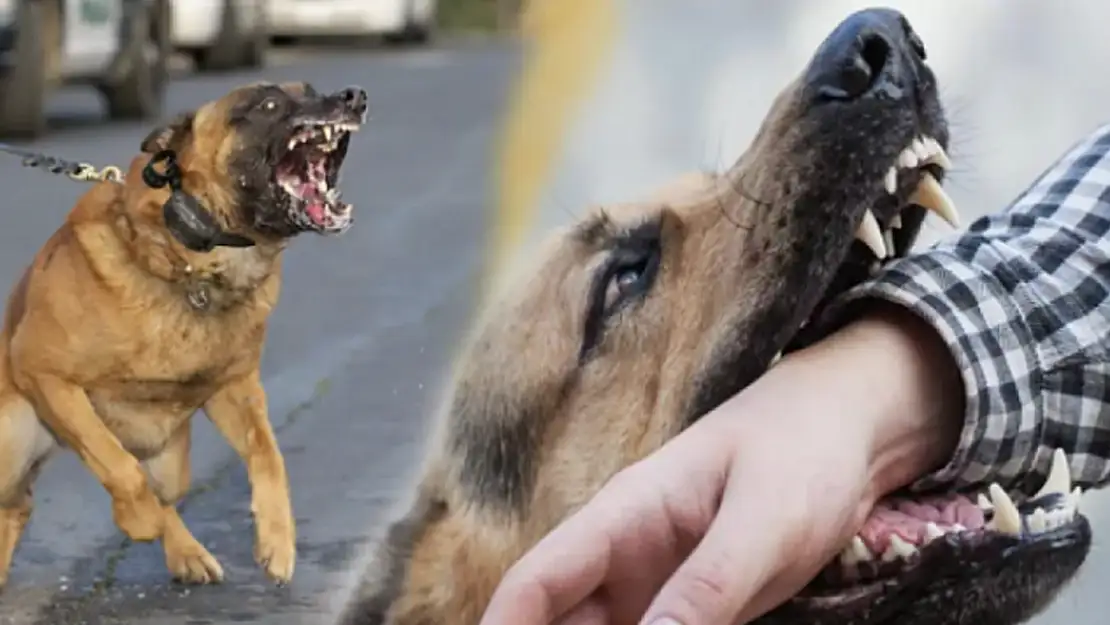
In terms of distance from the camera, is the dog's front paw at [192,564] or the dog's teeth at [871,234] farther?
the dog's front paw at [192,564]

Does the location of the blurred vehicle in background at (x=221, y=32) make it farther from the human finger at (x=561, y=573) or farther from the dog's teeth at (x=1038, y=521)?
the dog's teeth at (x=1038, y=521)

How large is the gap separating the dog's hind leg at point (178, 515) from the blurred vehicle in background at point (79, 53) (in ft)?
1.08

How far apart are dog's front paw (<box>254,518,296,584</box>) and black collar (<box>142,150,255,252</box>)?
29 centimetres

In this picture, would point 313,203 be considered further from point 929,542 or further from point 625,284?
point 929,542

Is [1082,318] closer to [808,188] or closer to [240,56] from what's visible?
[808,188]

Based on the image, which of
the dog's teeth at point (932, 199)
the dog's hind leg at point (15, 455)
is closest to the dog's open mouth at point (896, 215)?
the dog's teeth at point (932, 199)

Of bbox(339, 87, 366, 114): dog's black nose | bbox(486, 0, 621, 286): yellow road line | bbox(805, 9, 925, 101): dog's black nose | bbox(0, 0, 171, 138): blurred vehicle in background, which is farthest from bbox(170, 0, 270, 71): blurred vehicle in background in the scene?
bbox(805, 9, 925, 101): dog's black nose

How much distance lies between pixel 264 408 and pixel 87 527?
0.21m

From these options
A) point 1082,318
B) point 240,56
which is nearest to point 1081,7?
point 1082,318

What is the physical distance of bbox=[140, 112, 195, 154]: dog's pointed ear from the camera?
4.99 ft

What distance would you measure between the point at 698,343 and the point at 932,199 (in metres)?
0.26

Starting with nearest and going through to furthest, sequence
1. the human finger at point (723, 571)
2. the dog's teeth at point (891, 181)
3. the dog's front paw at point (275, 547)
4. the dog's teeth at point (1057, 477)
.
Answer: the human finger at point (723, 571)
the dog's teeth at point (891, 181)
the dog's teeth at point (1057, 477)
the dog's front paw at point (275, 547)

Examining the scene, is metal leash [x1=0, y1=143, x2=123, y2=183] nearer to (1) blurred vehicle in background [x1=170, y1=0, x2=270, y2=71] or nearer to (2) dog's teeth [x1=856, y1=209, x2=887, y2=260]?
(1) blurred vehicle in background [x1=170, y1=0, x2=270, y2=71]

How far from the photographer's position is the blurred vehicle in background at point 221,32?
1597mm
